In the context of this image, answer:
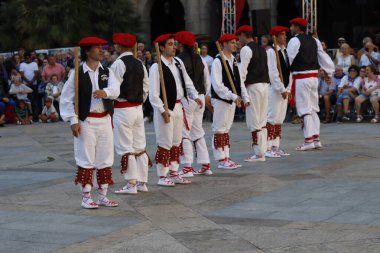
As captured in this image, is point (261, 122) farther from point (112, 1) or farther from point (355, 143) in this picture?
point (112, 1)

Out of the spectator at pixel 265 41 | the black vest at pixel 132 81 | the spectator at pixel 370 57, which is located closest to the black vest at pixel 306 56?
the spectator at pixel 265 41

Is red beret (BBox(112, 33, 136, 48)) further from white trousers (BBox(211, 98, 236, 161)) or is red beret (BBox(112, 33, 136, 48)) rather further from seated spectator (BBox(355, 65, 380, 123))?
seated spectator (BBox(355, 65, 380, 123))

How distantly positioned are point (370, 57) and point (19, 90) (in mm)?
10180

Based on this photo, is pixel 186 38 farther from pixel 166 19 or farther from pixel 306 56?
pixel 166 19

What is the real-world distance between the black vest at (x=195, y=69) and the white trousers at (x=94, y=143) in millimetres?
2254

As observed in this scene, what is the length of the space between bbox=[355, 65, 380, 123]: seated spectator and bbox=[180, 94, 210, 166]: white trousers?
→ 28.9 ft

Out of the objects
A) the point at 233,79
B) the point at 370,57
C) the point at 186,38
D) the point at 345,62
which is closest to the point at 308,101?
the point at 233,79

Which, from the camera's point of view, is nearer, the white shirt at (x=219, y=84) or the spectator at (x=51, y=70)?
the white shirt at (x=219, y=84)

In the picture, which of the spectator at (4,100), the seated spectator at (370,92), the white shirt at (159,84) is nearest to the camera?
the white shirt at (159,84)

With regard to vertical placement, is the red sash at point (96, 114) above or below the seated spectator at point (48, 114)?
above

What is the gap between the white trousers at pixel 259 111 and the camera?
46.1 feet

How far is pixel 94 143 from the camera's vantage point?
34.1 ft

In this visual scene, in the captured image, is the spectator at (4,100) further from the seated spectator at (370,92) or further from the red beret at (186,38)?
the red beret at (186,38)

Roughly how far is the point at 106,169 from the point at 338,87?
12.0 meters
